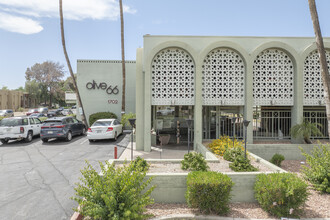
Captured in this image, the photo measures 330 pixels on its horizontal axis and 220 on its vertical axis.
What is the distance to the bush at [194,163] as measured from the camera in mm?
6152

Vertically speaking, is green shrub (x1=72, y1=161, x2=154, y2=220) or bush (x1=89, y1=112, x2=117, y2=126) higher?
bush (x1=89, y1=112, x2=117, y2=126)

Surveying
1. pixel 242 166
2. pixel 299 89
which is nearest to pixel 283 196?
pixel 242 166

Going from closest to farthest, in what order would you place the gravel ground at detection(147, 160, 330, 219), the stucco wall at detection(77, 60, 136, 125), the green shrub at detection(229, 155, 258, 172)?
the gravel ground at detection(147, 160, 330, 219), the green shrub at detection(229, 155, 258, 172), the stucco wall at detection(77, 60, 136, 125)

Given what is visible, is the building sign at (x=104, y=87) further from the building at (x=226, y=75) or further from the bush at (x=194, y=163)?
the bush at (x=194, y=163)

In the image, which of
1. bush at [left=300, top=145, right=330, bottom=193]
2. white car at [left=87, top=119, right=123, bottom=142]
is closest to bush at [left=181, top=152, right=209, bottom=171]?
bush at [left=300, top=145, right=330, bottom=193]

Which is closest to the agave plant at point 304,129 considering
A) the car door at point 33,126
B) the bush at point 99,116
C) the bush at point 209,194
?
the bush at point 209,194

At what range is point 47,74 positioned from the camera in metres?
55.1

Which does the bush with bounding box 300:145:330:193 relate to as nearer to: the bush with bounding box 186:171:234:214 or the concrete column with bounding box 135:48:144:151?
the bush with bounding box 186:171:234:214

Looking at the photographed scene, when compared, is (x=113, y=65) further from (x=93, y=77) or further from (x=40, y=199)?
(x=40, y=199)

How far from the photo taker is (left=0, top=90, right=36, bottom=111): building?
45981mm

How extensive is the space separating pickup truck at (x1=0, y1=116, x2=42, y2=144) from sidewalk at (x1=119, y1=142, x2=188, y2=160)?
685 cm

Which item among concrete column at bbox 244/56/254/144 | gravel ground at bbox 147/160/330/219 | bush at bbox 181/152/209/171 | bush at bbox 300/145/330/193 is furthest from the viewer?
concrete column at bbox 244/56/254/144

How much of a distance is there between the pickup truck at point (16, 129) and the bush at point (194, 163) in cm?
1137

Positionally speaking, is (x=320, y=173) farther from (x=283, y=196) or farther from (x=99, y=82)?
(x=99, y=82)
